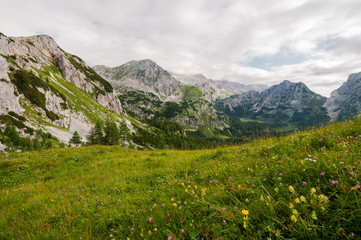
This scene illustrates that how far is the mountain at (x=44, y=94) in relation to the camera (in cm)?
7012

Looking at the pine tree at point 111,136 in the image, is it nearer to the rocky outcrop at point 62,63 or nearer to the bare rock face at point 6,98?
the bare rock face at point 6,98

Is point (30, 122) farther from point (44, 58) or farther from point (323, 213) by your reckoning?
point (44, 58)

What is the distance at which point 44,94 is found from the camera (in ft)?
321

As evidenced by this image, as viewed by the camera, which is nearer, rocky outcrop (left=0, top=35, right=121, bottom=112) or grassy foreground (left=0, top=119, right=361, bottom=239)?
grassy foreground (left=0, top=119, right=361, bottom=239)

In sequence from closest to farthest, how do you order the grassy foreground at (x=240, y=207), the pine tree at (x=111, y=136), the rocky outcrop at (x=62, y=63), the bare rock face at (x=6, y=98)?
the grassy foreground at (x=240, y=207), the bare rock face at (x=6, y=98), the pine tree at (x=111, y=136), the rocky outcrop at (x=62, y=63)

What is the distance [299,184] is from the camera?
2535 millimetres

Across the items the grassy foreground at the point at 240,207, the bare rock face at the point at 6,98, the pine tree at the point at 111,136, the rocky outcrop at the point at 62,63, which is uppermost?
the rocky outcrop at the point at 62,63

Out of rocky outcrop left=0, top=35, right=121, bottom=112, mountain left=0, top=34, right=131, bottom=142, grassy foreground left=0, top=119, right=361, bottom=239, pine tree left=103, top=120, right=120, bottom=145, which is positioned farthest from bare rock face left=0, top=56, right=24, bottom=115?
rocky outcrop left=0, top=35, right=121, bottom=112

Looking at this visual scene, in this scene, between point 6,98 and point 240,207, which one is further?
point 6,98

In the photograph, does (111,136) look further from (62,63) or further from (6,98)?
(62,63)

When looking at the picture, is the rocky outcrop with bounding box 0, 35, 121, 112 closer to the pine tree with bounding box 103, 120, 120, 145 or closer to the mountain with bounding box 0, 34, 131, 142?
the mountain with bounding box 0, 34, 131, 142

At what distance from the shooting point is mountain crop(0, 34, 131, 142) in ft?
230

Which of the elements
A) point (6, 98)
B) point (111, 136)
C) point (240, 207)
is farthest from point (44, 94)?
point (240, 207)

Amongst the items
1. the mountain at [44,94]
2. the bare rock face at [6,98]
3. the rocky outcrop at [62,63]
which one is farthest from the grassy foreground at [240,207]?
the rocky outcrop at [62,63]
